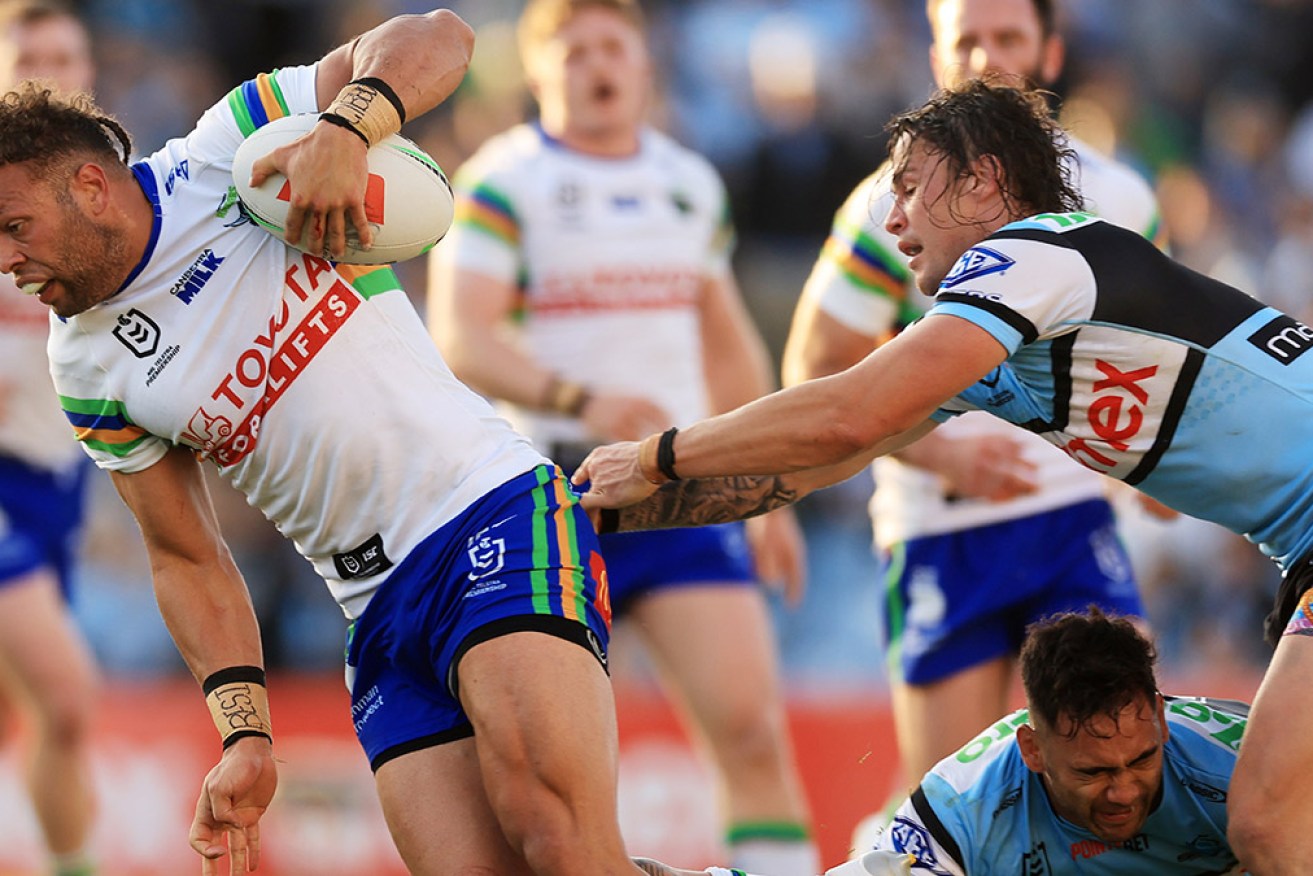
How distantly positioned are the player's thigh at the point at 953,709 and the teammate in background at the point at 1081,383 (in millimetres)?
1816

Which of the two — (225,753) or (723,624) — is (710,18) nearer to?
(723,624)

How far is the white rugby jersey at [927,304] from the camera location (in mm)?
5902

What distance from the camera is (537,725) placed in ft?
12.1

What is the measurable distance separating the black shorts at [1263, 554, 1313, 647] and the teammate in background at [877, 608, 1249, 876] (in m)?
0.28

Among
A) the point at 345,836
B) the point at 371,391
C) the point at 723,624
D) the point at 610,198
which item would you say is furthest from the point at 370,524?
the point at 345,836

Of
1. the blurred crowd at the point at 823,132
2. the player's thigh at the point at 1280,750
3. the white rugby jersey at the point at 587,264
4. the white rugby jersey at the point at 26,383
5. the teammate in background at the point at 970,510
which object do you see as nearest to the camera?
the player's thigh at the point at 1280,750

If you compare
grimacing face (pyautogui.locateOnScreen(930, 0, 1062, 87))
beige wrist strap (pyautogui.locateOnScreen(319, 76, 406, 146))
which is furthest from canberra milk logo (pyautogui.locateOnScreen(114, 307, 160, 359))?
grimacing face (pyautogui.locateOnScreen(930, 0, 1062, 87))

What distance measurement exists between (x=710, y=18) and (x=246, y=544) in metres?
5.29

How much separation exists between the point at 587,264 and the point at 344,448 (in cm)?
295

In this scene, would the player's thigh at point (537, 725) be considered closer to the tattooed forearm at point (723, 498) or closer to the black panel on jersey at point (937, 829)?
the tattooed forearm at point (723, 498)

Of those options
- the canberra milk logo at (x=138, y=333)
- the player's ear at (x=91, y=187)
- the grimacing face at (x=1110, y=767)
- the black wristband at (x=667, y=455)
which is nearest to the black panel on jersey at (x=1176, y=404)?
the grimacing face at (x=1110, y=767)

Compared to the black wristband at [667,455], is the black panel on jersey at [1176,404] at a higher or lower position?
higher

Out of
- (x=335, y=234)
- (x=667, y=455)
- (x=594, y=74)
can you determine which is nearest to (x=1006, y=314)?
(x=667, y=455)

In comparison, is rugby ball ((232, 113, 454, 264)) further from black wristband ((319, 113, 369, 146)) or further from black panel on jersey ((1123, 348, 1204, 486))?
black panel on jersey ((1123, 348, 1204, 486))
